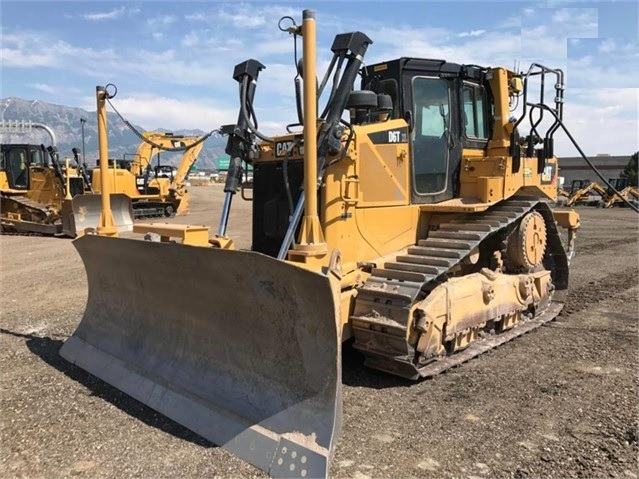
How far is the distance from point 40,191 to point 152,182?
439 cm

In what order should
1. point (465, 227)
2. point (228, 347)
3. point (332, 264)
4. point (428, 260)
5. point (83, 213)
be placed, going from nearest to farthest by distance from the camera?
→ 1. point (332, 264)
2. point (228, 347)
3. point (428, 260)
4. point (465, 227)
5. point (83, 213)

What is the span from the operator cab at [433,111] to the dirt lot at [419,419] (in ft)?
6.07

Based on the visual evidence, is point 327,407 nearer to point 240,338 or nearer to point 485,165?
point 240,338

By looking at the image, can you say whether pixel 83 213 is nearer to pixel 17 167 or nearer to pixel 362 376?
pixel 17 167

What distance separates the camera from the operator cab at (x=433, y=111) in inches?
218

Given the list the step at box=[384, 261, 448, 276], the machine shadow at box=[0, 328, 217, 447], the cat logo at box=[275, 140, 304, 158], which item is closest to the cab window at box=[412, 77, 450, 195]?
the step at box=[384, 261, 448, 276]

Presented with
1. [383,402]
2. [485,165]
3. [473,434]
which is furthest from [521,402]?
[485,165]

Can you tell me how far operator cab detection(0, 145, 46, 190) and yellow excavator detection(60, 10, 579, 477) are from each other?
49.4 ft

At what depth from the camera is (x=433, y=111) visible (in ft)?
18.8

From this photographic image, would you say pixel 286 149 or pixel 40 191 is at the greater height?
pixel 286 149

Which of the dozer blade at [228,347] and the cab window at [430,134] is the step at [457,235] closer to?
the cab window at [430,134]

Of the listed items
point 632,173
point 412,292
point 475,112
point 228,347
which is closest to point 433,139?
point 475,112

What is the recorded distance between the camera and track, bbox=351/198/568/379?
4.46m

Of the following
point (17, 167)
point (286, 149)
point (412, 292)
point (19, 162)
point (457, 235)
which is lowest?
point (412, 292)
